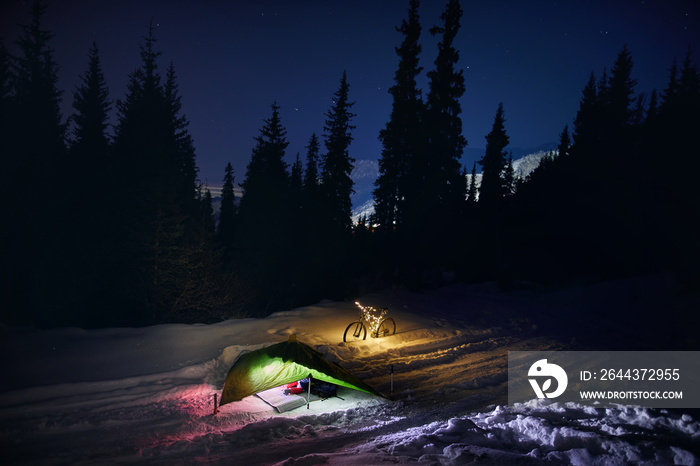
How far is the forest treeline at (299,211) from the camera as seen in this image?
2086 centimetres

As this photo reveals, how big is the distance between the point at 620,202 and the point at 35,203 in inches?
1591

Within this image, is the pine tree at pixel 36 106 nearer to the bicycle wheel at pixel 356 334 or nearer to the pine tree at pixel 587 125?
the bicycle wheel at pixel 356 334

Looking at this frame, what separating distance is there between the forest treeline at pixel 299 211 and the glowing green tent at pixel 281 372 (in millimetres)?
13768

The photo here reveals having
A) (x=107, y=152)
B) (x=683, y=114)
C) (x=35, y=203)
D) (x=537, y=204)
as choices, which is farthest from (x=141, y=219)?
(x=683, y=114)

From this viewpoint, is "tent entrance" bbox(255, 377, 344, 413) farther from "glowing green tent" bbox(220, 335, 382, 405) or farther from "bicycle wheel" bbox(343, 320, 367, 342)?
"bicycle wheel" bbox(343, 320, 367, 342)

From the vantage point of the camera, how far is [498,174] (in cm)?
4294

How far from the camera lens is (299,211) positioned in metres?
35.1

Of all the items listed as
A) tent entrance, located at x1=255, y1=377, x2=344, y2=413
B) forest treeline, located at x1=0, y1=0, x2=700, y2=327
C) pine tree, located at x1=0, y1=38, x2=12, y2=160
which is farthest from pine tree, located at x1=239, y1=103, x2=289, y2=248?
tent entrance, located at x1=255, y1=377, x2=344, y2=413

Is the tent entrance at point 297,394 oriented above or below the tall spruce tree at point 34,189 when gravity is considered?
below

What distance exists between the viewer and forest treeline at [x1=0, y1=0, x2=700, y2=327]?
68.4 feet

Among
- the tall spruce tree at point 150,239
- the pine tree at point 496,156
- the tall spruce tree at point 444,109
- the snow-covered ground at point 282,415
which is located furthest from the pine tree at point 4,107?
the pine tree at point 496,156

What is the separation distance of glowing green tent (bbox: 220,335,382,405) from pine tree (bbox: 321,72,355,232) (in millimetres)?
24882

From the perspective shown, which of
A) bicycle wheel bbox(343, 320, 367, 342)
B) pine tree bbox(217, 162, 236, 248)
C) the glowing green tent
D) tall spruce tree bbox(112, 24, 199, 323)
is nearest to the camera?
the glowing green tent

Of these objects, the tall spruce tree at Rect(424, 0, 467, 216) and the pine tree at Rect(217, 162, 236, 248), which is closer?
→ the tall spruce tree at Rect(424, 0, 467, 216)
